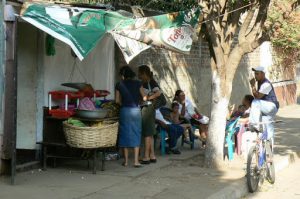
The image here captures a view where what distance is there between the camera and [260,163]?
27.9 feet

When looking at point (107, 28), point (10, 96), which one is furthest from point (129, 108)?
point (10, 96)

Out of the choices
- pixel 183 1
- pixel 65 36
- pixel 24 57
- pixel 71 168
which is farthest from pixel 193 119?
pixel 65 36

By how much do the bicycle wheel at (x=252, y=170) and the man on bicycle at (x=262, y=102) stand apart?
0.82 m

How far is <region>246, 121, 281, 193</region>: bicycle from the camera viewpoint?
825 cm

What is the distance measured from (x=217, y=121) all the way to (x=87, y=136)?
2250 millimetres

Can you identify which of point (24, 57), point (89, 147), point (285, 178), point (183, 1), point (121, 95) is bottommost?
point (285, 178)

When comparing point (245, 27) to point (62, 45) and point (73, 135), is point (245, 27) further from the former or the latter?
point (73, 135)

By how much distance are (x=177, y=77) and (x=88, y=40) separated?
7.30m

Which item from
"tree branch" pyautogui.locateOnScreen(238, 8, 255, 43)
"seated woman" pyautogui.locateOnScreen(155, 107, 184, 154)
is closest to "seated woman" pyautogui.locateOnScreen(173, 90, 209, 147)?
"seated woman" pyautogui.locateOnScreen(155, 107, 184, 154)

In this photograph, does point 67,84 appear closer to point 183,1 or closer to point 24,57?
point 24,57

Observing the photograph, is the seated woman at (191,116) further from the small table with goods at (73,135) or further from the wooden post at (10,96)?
the wooden post at (10,96)

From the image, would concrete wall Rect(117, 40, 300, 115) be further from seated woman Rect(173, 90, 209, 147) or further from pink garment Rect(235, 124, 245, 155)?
pink garment Rect(235, 124, 245, 155)

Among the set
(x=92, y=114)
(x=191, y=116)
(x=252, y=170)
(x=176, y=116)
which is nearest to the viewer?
(x=252, y=170)

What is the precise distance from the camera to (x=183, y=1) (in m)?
12.3
